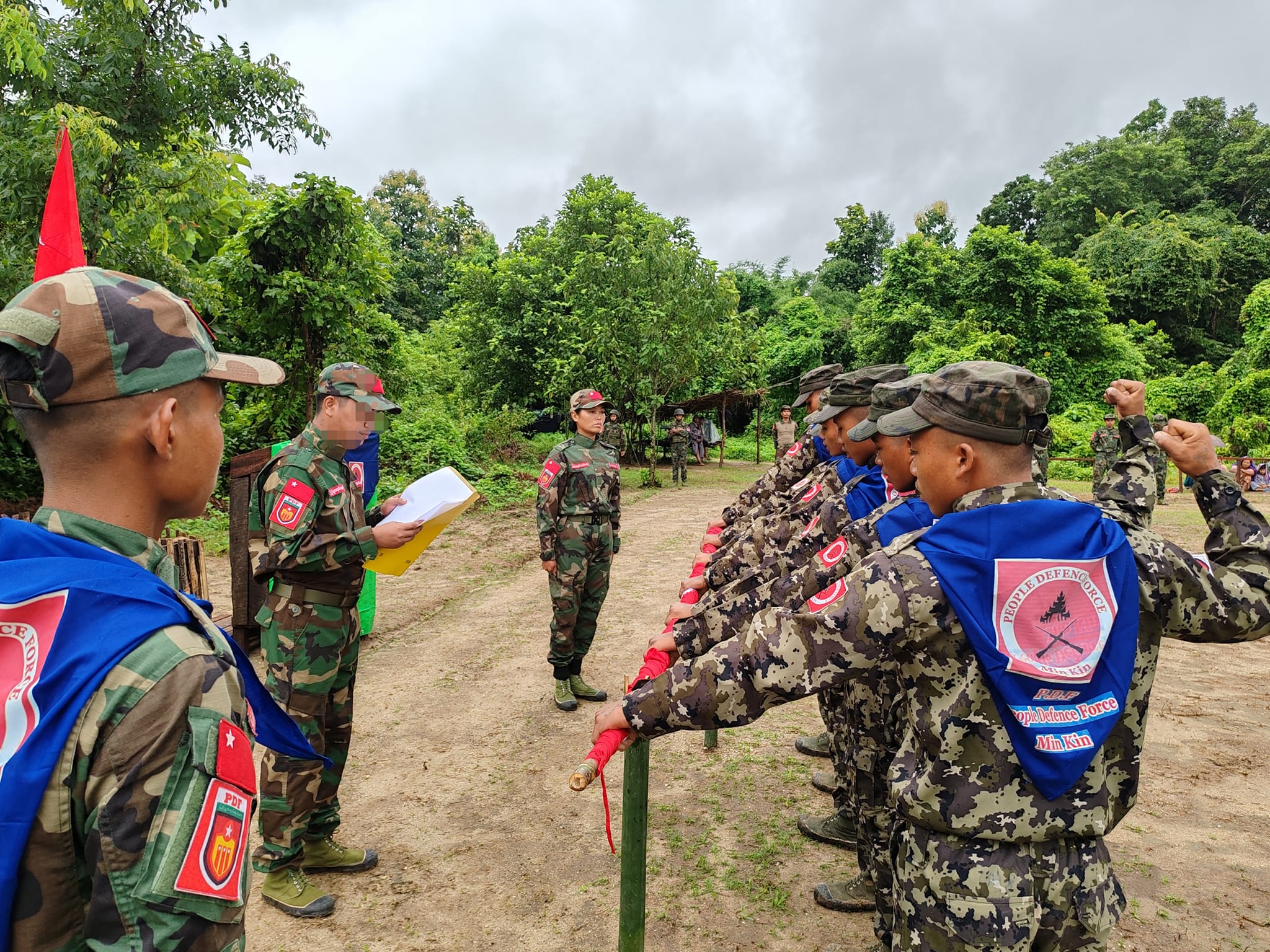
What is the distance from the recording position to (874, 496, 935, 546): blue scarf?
259cm

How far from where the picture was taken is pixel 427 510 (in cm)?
339

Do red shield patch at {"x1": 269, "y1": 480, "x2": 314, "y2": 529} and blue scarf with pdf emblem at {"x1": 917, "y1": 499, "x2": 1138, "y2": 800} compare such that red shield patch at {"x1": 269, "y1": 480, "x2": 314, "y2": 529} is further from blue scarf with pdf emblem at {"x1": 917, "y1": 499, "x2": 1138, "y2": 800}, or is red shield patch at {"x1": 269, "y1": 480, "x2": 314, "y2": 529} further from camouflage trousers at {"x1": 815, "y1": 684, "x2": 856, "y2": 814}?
blue scarf with pdf emblem at {"x1": 917, "y1": 499, "x2": 1138, "y2": 800}

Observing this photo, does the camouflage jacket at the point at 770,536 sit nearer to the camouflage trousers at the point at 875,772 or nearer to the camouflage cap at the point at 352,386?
the camouflage trousers at the point at 875,772

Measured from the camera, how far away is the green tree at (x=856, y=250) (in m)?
38.0

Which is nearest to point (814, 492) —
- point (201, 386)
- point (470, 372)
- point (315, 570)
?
point (315, 570)

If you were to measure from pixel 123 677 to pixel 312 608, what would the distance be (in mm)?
2420

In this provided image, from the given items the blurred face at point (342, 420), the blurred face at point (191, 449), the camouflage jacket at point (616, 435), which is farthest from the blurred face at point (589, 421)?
the camouflage jacket at point (616, 435)

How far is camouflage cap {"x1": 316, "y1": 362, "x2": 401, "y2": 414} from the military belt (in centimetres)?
87

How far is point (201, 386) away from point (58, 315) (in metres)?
0.22

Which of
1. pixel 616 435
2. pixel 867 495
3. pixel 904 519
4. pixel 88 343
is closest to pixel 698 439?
pixel 616 435

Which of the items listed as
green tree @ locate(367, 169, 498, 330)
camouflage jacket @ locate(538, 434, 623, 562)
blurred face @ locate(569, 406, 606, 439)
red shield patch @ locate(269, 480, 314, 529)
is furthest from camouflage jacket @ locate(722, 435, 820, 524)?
green tree @ locate(367, 169, 498, 330)

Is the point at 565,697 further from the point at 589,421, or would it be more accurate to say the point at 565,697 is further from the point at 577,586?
the point at 589,421

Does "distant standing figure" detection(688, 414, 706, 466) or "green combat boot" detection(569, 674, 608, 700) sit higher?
"distant standing figure" detection(688, 414, 706, 466)

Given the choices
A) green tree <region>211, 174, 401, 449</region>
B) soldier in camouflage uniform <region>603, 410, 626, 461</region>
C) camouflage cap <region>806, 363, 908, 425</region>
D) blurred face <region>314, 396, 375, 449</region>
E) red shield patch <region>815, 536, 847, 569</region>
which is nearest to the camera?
red shield patch <region>815, 536, 847, 569</region>
